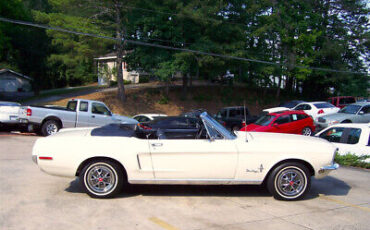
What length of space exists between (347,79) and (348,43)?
3.95 m

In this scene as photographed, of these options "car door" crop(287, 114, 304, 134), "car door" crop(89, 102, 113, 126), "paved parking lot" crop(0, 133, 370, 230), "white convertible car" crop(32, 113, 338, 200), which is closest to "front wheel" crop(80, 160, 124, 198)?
"white convertible car" crop(32, 113, 338, 200)

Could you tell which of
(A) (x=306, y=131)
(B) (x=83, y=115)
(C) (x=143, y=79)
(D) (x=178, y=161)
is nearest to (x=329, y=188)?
(D) (x=178, y=161)

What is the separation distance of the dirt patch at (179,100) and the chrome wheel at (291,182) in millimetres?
22547

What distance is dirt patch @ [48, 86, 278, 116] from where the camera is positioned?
2905cm

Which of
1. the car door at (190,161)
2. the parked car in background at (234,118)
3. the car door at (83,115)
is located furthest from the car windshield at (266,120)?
the car door at (190,161)

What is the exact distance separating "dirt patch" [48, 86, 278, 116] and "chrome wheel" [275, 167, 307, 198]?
74.0 ft

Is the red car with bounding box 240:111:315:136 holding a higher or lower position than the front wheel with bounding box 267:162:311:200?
higher

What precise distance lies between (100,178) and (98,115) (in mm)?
9621

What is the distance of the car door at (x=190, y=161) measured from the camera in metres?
5.60

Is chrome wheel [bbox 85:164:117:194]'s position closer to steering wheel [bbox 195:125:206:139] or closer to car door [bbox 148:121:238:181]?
car door [bbox 148:121:238:181]

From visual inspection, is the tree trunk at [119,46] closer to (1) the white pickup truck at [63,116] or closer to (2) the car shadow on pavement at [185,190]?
(1) the white pickup truck at [63,116]

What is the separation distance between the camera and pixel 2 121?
13992 millimetres

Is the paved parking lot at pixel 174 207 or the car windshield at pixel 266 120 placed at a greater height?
the car windshield at pixel 266 120

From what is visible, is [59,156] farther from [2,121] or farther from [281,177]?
[2,121]
